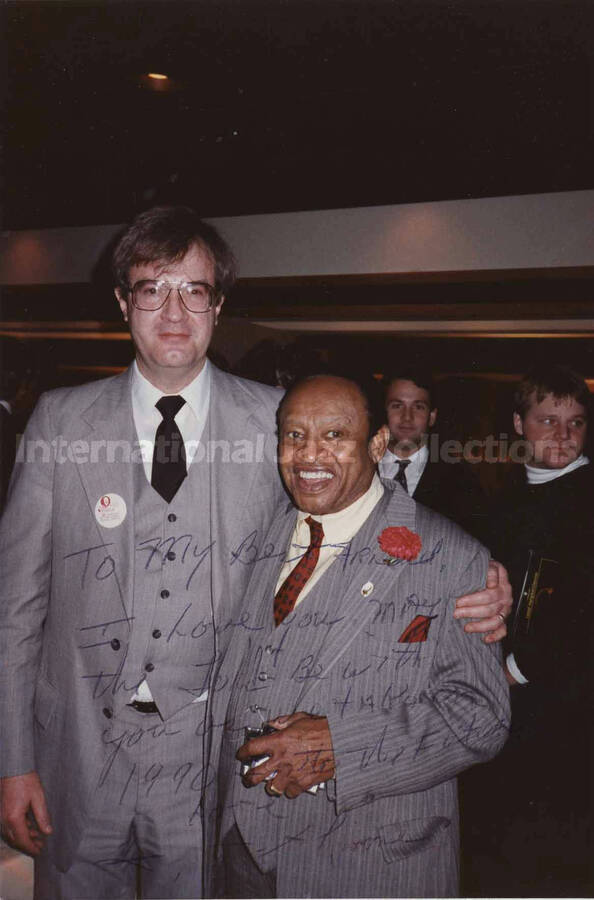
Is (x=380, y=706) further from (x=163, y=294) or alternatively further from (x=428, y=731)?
(x=163, y=294)

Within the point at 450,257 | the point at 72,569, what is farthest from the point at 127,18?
the point at 450,257

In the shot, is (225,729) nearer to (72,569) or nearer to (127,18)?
(72,569)

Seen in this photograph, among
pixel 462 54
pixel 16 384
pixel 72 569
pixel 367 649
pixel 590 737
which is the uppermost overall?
pixel 462 54

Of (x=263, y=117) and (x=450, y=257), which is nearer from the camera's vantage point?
(x=263, y=117)

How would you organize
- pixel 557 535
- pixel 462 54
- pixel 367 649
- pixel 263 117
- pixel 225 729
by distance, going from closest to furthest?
1. pixel 367 649
2. pixel 225 729
3. pixel 557 535
4. pixel 462 54
5. pixel 263 117

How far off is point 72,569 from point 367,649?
787 millimetres

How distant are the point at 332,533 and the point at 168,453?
19.1 inches

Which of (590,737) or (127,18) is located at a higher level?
(127,18)

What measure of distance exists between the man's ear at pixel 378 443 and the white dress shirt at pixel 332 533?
69 millimetres

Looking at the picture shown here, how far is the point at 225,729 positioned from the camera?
1542mm

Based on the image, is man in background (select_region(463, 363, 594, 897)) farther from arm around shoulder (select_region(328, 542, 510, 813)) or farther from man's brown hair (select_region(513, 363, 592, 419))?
arm around shoulder (select_region(328, 542, 510, 813))

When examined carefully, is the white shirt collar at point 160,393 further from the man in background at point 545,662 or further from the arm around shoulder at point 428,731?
the man in background at point 545,662

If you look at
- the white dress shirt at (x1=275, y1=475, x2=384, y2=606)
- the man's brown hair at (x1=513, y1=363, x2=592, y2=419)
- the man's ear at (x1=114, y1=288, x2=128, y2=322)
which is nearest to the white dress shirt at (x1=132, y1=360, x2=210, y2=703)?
the man's ear at (x1=114, y1=288, x2=128, y2=322)

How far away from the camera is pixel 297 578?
1.53 meters
